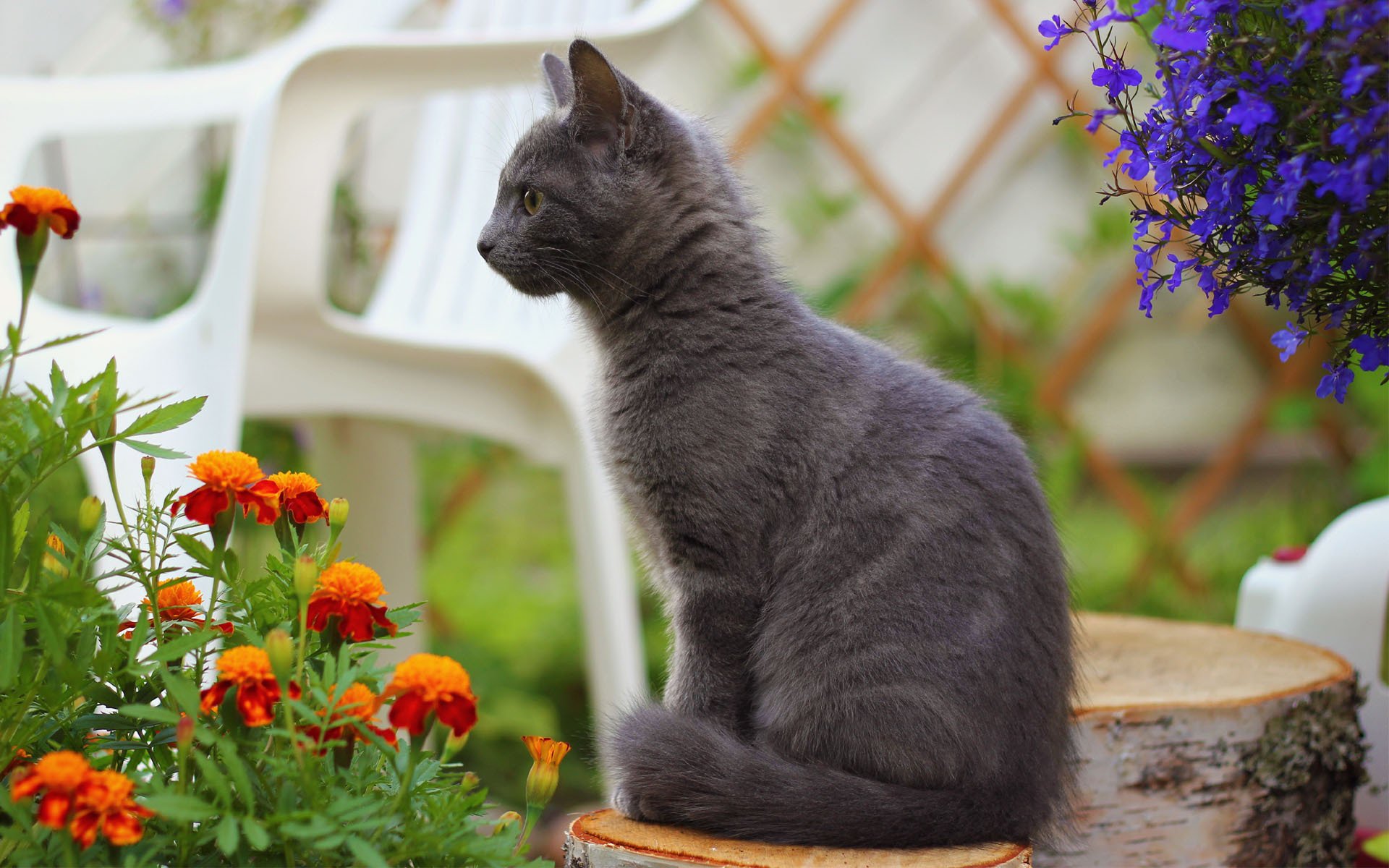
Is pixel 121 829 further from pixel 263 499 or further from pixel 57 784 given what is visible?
pixel 263 499

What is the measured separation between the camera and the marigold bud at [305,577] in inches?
24.9

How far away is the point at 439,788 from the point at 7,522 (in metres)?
0.28

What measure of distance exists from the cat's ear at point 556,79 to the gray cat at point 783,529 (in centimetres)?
1

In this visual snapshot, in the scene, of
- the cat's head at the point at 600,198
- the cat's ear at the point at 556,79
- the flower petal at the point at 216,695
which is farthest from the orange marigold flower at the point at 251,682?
the cat's ear at the point at 556,79

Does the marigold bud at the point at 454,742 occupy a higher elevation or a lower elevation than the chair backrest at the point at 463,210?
lower

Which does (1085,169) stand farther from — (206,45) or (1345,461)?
(206,45)

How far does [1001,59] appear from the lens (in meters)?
3.10

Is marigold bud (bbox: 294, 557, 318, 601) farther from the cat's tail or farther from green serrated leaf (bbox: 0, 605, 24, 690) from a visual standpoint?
the cat's tail

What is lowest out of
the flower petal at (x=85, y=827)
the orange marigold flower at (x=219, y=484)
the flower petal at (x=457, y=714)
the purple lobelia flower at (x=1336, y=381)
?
the flower petal at (x=85, y=827)

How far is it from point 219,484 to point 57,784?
179 millimetres

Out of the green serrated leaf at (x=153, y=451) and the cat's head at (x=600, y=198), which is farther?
the cat's head at (x=600, y=198)

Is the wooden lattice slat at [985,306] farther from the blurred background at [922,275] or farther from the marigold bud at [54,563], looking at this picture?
the marigold bud at [54,563]

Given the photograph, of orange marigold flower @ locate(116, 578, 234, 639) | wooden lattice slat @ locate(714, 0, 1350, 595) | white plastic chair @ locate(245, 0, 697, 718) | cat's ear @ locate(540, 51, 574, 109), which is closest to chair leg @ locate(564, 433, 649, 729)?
white plastic chair @ locate(245, 0, 697, 718)

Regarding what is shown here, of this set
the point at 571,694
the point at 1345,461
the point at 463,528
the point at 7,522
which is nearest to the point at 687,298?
the point at 7,522
